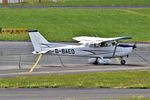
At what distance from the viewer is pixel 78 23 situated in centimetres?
6756

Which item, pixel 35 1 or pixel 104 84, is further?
pixel 35 1

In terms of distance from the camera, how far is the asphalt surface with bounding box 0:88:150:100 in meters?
23.4

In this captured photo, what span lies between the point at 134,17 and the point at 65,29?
14.1 meters

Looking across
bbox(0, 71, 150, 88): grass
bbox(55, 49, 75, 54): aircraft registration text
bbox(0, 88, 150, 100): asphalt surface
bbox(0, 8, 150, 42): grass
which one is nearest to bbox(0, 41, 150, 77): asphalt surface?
bbox(55, 49, 75, 54): aircraft registration text

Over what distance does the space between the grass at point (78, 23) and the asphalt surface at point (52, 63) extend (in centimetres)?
966

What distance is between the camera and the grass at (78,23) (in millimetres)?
60312

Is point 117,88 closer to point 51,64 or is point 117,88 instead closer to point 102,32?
point 51,64

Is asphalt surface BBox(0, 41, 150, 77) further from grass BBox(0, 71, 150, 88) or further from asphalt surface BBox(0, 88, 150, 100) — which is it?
asphalt surface BBox(0, 88, 150, 100)

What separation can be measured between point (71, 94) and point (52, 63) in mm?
15679

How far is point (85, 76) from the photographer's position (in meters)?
32.2

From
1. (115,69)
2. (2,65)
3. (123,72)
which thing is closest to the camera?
(123,72)

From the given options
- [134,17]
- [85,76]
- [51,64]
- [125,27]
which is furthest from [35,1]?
[85,76]

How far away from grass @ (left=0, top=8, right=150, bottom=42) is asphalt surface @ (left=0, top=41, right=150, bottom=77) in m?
9.66

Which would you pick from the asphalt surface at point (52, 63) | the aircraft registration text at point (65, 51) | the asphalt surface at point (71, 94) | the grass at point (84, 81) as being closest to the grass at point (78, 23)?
the asphalt surface at point (52, 63)
